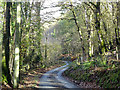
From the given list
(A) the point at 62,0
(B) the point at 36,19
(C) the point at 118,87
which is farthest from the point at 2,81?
(A) the point at 62,0

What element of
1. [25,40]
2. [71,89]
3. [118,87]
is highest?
[25,40]

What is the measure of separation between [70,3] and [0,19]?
8.84 metres

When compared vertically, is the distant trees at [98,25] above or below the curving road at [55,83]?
above

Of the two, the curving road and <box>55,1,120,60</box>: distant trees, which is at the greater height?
<box>55,1,120,60</box>: distant trees

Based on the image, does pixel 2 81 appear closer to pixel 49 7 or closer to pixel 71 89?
pixel 71 89

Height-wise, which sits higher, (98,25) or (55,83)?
(98,25)

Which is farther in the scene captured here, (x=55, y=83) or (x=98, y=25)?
(x=98, y=25)

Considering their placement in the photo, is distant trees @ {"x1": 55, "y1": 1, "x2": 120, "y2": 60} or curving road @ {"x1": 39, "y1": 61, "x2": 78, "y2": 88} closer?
curving road @ {"x1": 39, "y1": 61, "x2": 78, "y2": 88}

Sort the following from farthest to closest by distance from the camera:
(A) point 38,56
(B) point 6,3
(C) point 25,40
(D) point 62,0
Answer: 1. (A) point 38,56
2. (D) point 62,0
3. (C) point 25,40
4. (B) point 6,3

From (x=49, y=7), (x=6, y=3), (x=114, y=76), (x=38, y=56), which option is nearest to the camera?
(x=114, y=76)

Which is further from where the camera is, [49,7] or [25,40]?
[49,7]

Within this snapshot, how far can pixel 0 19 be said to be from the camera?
11844 millimetres

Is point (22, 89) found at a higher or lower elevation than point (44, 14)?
lower

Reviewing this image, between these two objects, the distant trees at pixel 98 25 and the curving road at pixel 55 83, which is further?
the distant trees at pixel 98 25
